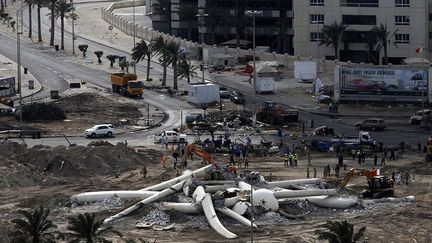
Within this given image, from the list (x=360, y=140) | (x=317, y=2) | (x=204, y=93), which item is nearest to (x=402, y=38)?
(x=317, y=2)

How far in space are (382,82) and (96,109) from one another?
24.2 m

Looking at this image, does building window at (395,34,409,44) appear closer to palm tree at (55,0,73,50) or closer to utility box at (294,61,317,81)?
utility box at (294,61,317,81)

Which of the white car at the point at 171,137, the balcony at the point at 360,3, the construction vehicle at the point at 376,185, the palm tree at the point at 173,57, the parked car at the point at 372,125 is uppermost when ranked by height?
the balcony at the point at 360,3

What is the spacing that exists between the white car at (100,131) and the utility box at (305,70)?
30611mm

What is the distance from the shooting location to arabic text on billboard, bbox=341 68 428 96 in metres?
112

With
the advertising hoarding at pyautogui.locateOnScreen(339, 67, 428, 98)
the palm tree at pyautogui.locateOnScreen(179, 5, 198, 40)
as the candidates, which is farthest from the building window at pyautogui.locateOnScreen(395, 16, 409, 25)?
the palm tree at pyautogui.locateOnScreen(179, 5, 198, 40)

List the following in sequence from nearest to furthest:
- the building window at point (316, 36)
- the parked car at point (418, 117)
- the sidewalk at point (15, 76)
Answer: the parked car at point (418, 117) → the sidewalk at point (15, 76) → the building window at point (316, 36)

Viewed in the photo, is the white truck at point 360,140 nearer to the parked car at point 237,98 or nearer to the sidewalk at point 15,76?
the parked car at point 237,98

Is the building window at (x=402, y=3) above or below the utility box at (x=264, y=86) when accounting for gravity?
above

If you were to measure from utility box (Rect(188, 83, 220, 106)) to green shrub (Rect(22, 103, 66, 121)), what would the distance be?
1203 centimetres

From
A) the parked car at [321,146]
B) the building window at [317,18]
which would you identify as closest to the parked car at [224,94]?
the building window at [317,18]

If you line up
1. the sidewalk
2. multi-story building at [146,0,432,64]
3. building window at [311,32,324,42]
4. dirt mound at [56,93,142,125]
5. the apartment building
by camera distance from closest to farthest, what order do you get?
dirt mound at [56,93,142,125] → the sidewalk → the apartment building → multi-story building at [146,0,432,64] → building window at [311,32,324,42]

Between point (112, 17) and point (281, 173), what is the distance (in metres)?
94.1

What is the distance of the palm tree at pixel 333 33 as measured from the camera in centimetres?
13412
